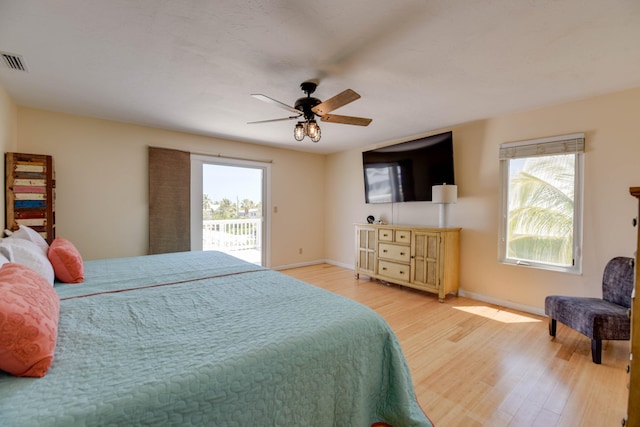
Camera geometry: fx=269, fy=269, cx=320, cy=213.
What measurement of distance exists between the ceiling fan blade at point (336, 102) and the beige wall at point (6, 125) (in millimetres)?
2936

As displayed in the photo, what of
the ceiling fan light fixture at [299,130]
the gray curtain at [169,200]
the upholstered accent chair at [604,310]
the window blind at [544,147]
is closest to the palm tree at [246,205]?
the gray curtain at [169,200]

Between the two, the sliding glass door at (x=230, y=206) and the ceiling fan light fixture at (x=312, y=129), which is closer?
the ceiling fan light fixture at (x=312, y=129)

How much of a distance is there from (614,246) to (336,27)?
3264mm

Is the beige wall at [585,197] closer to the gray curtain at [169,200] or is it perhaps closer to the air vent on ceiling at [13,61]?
the gray curtain at [169,200]

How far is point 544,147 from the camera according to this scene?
118 inches

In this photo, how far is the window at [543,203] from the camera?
2859 mm

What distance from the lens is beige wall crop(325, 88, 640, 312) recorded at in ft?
8.44

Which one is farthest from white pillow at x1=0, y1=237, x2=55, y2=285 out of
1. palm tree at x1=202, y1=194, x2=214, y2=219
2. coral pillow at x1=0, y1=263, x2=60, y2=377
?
palm tree at x1=202, y1=194, x2=214, y2=219

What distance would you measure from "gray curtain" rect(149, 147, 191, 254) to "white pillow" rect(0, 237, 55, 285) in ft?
6.57

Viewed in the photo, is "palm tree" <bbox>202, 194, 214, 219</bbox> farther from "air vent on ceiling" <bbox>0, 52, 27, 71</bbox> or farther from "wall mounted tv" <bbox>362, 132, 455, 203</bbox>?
"wall mounted tv" <bbox>362, 132, 455, 203</bbox>

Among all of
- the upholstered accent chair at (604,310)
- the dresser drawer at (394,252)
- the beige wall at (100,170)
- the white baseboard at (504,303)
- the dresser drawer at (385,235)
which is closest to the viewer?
the upholstered accent chair at (604,310)

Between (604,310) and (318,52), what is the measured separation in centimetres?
303

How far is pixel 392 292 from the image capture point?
3.89 meters

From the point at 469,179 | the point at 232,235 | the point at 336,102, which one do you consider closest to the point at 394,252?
the point at 469,179
